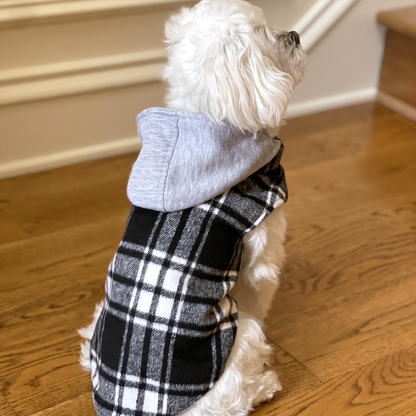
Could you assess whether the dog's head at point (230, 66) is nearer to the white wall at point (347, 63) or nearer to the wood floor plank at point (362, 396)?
the wood floor plank at point (362, 396)

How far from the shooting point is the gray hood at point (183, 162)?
39.7 inches

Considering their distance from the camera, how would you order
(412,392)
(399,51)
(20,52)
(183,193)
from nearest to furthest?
(183,193) < (412,392) < (20,52) < (399,51)

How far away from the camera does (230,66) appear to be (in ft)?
3.26

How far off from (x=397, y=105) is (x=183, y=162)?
5.94ft

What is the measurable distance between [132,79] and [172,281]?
1.28 meters

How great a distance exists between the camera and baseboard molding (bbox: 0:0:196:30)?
1.86 metres

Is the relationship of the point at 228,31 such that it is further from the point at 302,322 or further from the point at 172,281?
the point at 302,322

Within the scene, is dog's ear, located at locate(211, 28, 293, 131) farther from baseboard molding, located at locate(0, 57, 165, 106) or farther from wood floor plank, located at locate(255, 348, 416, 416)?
baseboard molding, located at locate(0, 57, 165, 106)

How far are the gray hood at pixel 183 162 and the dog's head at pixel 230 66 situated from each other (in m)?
0.04

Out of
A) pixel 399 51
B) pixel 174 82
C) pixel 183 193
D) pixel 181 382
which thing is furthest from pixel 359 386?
pixel 399 51

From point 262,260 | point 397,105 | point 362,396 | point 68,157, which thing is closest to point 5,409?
point 262,260

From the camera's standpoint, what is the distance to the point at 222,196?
3.48 ft

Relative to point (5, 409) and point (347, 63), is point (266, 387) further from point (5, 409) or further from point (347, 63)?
point (347, 63)

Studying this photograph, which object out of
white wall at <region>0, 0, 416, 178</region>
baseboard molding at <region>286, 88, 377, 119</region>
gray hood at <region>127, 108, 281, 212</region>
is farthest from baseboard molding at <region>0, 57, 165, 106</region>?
gray hood at <region>127, 108, 281, 212</region>
